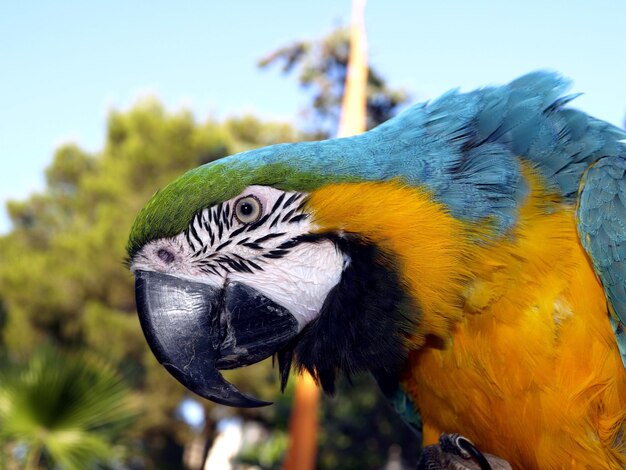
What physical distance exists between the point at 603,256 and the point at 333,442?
11.6 meters

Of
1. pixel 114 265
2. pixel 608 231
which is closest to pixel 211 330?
pixel 608 231

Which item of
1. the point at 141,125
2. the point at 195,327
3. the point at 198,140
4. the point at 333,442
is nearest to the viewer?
the point at 195,327

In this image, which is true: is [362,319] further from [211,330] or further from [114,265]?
[114,265]

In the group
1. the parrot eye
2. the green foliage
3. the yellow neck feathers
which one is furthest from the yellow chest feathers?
the green foliage

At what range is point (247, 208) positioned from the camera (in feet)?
6.19

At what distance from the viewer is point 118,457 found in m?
7.45

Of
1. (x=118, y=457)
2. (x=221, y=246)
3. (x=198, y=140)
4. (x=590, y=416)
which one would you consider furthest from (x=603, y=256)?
(x=198, y=140)

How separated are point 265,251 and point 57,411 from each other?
5.66 m

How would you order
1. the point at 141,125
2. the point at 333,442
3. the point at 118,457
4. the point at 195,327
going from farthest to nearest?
the point at 141,125, the point at 333,442, the point at 118,457, the point at 195,327

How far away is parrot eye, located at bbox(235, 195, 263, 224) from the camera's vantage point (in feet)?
6.18

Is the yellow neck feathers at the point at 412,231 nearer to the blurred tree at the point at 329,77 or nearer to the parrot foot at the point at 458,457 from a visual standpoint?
the parrot foot at the point at 458,457

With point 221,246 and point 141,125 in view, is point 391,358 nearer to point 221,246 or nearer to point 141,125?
point 221,246

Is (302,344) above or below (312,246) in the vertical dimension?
below

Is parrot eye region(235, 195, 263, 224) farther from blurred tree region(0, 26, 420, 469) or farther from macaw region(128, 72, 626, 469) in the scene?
blurred tree region(0, 26, 420, 469)
